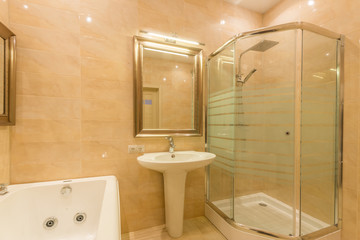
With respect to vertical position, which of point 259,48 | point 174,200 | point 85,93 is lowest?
point 174,200

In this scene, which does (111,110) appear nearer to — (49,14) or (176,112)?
(176,112)

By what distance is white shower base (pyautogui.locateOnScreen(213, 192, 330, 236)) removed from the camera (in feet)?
4.76

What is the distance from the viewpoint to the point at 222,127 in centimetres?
177

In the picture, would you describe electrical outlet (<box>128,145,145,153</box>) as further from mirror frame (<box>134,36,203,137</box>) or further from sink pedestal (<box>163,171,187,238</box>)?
sink pedestal (<box>163,171,187,238</box>)

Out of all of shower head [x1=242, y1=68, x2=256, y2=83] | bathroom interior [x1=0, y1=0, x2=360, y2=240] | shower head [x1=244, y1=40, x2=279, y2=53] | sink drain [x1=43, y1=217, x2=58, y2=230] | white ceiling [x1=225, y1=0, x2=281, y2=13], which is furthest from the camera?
white ceiling [x1=225, y1=0, x2=281, y2=13]

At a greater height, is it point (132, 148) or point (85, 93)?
point (85, 93)

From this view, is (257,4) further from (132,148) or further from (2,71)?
(2,71)

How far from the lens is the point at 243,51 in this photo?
168cm

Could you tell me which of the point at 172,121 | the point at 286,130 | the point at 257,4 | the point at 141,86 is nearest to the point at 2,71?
the point at 141,86

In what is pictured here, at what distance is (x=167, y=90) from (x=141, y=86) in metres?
0.29

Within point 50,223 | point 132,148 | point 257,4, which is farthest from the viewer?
point 257,4

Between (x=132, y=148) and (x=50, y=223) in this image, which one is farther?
(x=132, y=148)

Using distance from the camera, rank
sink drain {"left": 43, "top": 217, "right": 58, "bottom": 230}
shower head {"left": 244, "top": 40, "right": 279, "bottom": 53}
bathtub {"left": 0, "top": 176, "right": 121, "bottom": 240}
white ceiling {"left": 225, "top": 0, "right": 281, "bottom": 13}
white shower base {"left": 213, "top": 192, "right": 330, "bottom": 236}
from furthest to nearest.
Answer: white ceiling {"left": 225, "top": 0, "right": 281, "bottom": 13}
shower head {"left": 244, "top": 40, "right": 279, "bottom": 53}
white shower base {"left": 213, "top": 192, "right": 330, "bottom": 236}
sink drain {"left": 43, "top": 217, "right": 58, "bottom": 230}
bathtub {"left": 0, "top": 176, "right": 121, "bottom": 240}

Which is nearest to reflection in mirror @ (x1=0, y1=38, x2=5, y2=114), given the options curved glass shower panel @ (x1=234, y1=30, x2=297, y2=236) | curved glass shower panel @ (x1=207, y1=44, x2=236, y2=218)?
curved glass shower panel @ (x1=207, y1=44, x2=236, y2=218)
